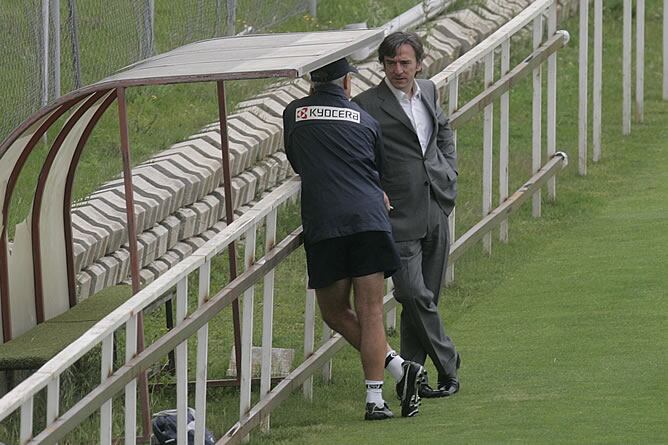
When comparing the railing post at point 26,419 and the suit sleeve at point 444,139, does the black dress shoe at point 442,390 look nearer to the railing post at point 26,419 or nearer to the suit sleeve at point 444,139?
the suit sleeve at point 444,139

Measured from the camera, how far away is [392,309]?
9.34 metres

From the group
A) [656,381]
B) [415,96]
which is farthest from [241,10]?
[656,381]

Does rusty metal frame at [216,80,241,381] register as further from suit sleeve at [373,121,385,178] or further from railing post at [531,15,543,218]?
railing post at [531,15,543,218]

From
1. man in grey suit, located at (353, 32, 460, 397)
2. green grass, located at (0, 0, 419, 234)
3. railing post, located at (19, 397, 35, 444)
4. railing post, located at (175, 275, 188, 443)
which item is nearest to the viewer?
railing post, located at (19, 397, 35, 444)

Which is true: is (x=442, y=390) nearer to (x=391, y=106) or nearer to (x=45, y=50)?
(x=391, y=106)

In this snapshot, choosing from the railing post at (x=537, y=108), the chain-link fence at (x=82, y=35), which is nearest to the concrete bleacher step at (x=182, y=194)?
the chain-link fence at (x=82, y=35)

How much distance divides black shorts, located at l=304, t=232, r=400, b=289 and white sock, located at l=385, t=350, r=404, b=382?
0.40 meters

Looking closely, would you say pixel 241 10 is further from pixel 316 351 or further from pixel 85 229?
pixel 316 351

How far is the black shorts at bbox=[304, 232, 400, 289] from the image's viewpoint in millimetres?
7629

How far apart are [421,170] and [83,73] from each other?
403 centimetres

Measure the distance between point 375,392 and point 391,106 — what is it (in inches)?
52.2

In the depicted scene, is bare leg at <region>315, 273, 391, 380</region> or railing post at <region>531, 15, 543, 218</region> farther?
railing post at <region>531, 15, 543, 218</region>

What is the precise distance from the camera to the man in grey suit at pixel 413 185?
8133 mm

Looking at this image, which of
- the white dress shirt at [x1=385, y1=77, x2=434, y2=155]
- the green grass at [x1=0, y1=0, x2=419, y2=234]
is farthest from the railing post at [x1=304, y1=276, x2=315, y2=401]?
the green grass at [x1=0, y1=0, x2=419, y2=234]
